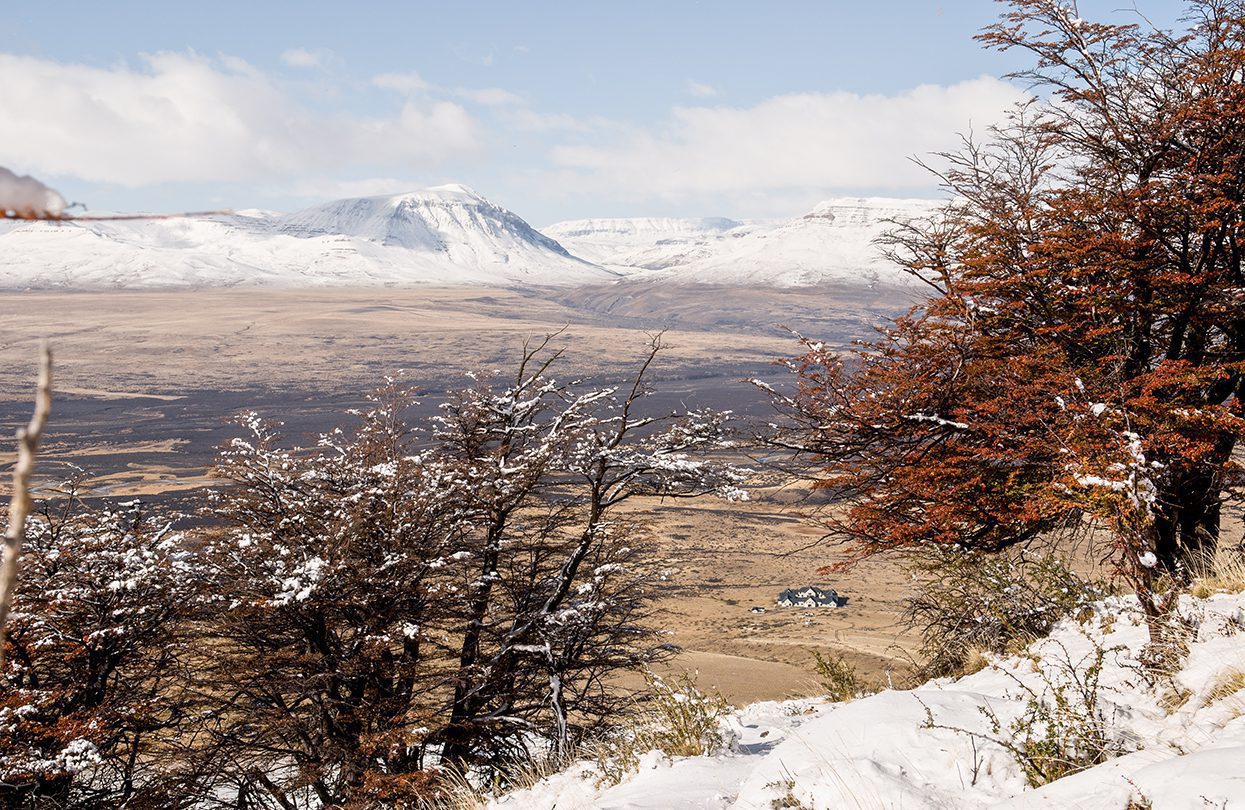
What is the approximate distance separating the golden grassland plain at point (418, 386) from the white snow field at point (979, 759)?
342 centimetres

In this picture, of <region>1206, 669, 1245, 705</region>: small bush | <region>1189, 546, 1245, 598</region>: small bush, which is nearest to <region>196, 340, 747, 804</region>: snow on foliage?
<region>1189, 546, 1245, 598</region>: small bush

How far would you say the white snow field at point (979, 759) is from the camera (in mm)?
3098

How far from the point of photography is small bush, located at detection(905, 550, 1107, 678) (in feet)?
26.3

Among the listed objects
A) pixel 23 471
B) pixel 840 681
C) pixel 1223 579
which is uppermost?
pixel 23 471

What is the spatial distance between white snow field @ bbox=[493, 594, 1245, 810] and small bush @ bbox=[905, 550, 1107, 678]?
2155 millimetres

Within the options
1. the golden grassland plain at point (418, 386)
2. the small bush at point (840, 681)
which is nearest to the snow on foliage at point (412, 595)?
the golden grassland plain at point (418, 386)

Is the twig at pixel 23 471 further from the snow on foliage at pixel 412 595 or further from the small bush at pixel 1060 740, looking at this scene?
the snow on foliage at pixel 412 595

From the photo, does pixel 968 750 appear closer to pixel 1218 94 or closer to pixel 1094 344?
pixel 1094 344

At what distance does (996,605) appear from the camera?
833 centimetres

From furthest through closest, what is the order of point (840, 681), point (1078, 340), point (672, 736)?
point (1078, 340) < point (840, 681) < point (672, 736)

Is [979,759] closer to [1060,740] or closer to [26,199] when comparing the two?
[1060,740]

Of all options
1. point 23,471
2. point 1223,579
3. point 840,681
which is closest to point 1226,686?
point 1223,579

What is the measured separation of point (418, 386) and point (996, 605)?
24479 mm

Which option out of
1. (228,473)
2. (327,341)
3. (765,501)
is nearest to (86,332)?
(327,341)
